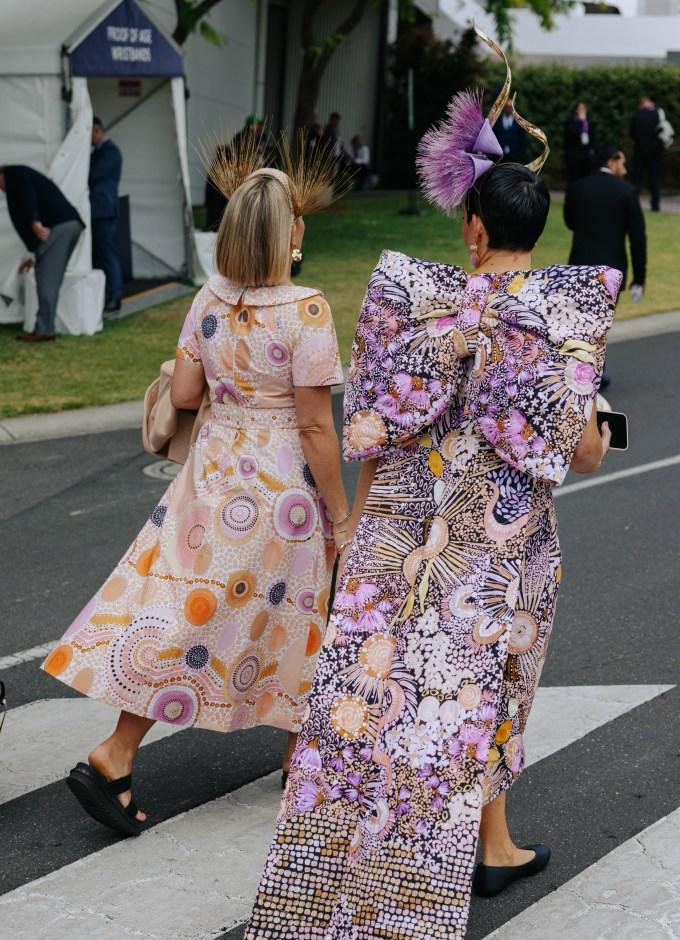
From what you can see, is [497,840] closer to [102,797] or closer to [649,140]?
[102,797]

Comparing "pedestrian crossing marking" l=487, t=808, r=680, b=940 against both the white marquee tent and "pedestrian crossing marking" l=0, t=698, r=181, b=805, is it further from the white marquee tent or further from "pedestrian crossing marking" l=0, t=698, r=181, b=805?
the white marquee tent

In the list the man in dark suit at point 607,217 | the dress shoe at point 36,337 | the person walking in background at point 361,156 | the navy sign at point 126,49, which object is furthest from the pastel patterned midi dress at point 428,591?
the person walking in background at point 361,156

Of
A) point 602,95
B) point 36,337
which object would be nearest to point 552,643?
point 36,337

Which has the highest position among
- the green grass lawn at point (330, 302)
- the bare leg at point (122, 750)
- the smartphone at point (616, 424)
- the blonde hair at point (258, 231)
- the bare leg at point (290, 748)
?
the blonde hair at point (258, 231)

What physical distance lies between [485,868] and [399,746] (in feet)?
2.63

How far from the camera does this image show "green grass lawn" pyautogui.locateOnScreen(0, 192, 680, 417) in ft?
36.2

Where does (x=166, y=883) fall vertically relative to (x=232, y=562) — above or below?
below

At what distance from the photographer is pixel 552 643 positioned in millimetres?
5859

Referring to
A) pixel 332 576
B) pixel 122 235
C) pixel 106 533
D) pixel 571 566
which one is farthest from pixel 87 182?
pixel 332 576

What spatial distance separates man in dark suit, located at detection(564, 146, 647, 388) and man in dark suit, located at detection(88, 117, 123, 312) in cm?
540

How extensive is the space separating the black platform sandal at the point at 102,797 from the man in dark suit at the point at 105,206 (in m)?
11.0

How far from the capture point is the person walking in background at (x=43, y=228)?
497 inches

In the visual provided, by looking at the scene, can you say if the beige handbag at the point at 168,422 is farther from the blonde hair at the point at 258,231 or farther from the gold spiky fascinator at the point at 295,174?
the gold spiky fascinator at the point at 295,174

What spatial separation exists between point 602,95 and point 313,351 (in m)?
30.1
